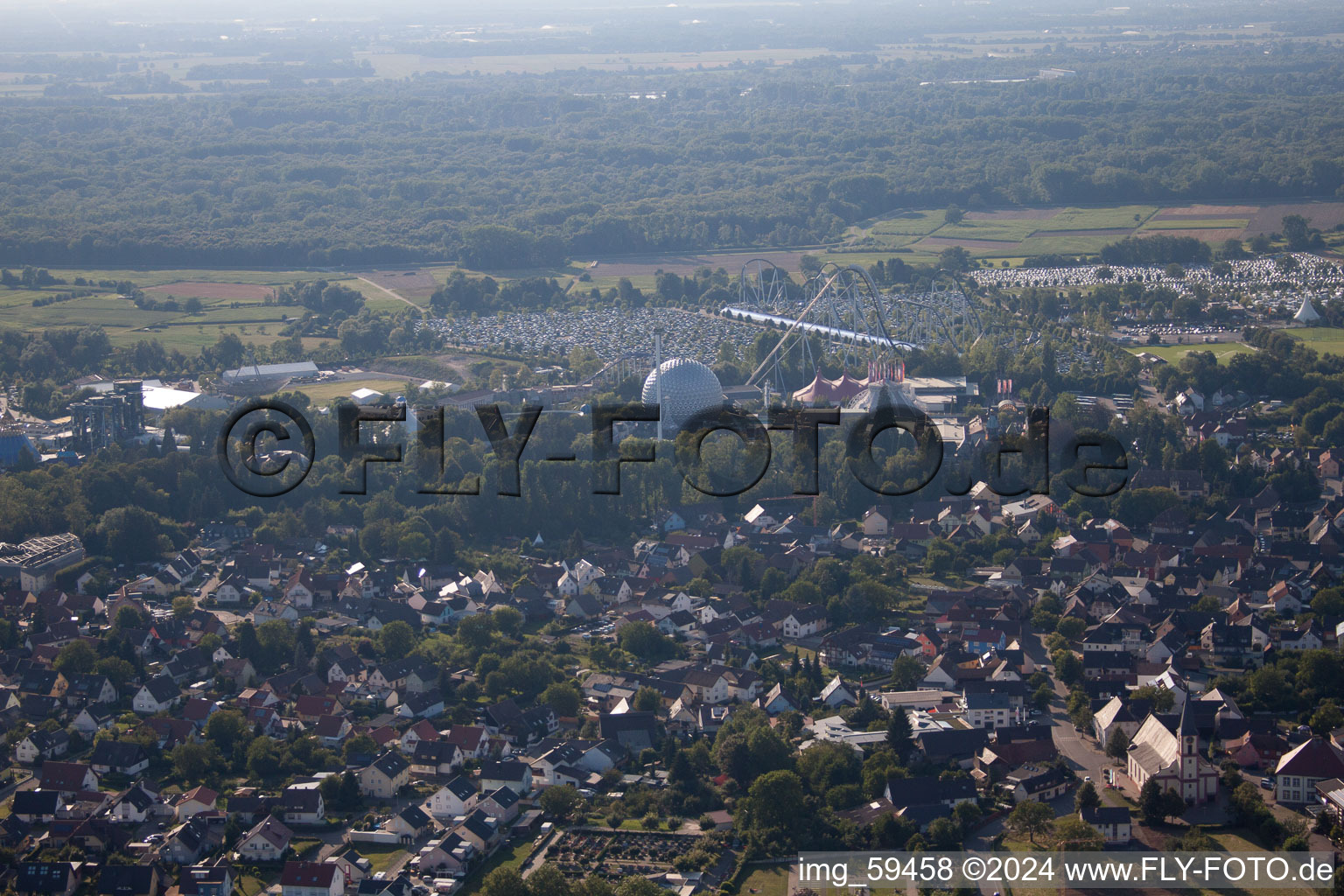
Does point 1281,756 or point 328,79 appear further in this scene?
point 328,79

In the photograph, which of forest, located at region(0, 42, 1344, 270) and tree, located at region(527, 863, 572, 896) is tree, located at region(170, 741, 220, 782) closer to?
tree, located at region(527, 863, 572, 896)

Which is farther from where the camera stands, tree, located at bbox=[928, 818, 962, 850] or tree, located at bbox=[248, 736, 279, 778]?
tree, located at bbox=[248, 736, 279, 778]

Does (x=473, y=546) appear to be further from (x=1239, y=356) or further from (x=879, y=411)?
(x=1239, y=356)

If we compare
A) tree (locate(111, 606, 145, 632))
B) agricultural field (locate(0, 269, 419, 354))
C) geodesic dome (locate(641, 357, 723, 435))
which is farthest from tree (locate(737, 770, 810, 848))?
agricultural field (locate(0, 269, 419, 354))

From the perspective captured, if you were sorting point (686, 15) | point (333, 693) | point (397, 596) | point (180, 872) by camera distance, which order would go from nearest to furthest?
point (180, 872) < point (333, 693) < point (397, 596) < point (686, 15)

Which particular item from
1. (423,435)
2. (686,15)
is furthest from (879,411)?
(686,15)

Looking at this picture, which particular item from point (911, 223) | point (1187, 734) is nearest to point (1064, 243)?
point (911, 223)
